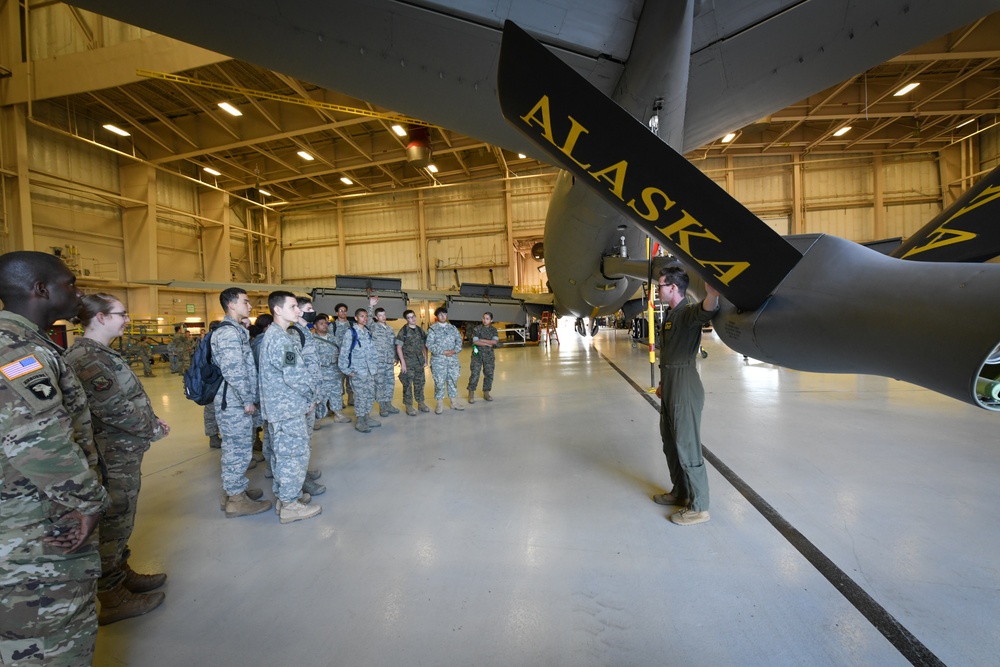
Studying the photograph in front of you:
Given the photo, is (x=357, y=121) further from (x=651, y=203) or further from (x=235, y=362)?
(x=651, y=203)

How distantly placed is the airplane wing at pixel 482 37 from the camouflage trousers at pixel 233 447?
2736 mm

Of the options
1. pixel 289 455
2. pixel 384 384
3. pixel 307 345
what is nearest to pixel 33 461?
pixel 289 455

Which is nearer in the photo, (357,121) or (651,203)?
(651,203)

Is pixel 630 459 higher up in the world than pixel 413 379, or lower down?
lower down

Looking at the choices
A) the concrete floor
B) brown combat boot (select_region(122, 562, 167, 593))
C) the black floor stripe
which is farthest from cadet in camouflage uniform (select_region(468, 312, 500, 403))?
brown combat boot (select_region(122, 562, 167, 593))

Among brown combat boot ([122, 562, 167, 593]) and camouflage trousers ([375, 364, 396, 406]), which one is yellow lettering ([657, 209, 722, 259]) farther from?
camouflage trousers ([375, 364, 396, 406])

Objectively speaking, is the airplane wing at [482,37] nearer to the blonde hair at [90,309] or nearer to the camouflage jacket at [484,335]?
the blonde hair at [90,309]

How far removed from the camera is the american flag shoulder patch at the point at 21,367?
1.33 metres

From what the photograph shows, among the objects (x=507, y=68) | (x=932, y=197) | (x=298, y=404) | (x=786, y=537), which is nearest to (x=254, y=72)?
(x=298, y=404)

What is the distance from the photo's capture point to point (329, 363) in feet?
20.2

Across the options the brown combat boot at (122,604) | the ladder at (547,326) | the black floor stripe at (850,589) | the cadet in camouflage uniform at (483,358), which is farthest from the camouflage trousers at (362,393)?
the ladder at (547,326)

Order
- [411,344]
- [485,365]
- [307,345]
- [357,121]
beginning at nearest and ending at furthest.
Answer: [307,345] < [411,344] < [485,365] < [357,121]

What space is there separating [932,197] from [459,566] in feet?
103

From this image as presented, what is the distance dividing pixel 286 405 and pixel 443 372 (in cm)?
371
